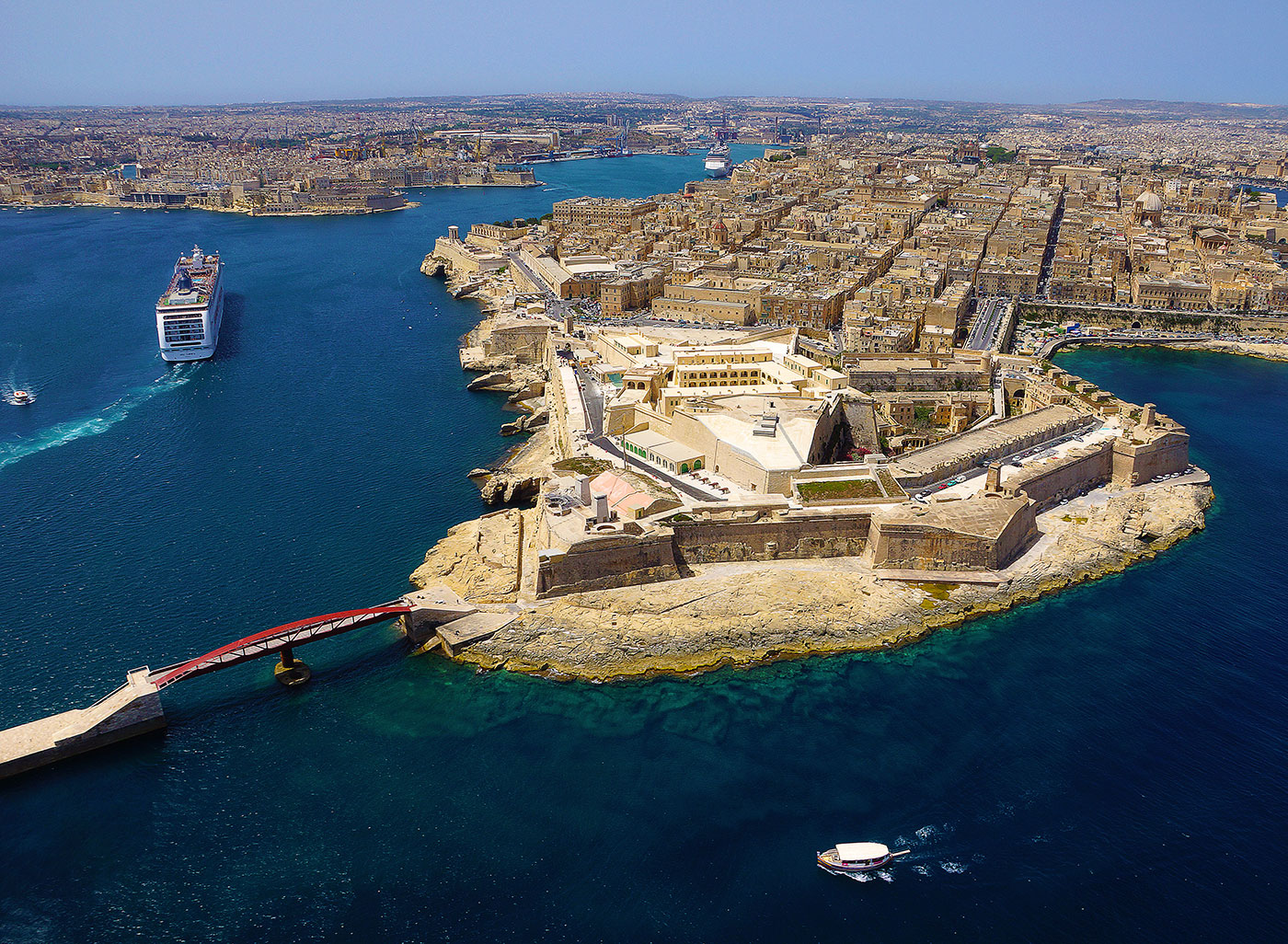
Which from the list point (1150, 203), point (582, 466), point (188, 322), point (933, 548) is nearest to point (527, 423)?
point (582, 466)

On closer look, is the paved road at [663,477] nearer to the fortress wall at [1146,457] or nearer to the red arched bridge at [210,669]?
the red arched bridge at [210,669]

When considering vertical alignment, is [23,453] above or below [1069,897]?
above

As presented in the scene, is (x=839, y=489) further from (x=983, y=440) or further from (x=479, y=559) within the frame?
(x=479, y=559)

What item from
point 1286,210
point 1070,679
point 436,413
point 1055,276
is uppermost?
point 1286,210

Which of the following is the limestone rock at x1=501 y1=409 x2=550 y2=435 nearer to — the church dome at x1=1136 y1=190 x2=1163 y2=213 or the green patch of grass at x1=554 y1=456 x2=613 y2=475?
the green patch of grass at x1=554 y1=456 x2=613 y2=475

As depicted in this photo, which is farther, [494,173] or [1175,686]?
[494,173]

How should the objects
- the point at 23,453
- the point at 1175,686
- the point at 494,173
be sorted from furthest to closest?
the point at 494,173 < the point at 23,453 < the point at 1175,686

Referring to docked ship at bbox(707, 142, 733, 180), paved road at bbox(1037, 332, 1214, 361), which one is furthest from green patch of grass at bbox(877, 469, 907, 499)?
docked ship at bbox(707, 142, 733, 180)

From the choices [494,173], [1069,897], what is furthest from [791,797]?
[494,173]

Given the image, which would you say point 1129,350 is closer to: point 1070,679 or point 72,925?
point 1070,679
